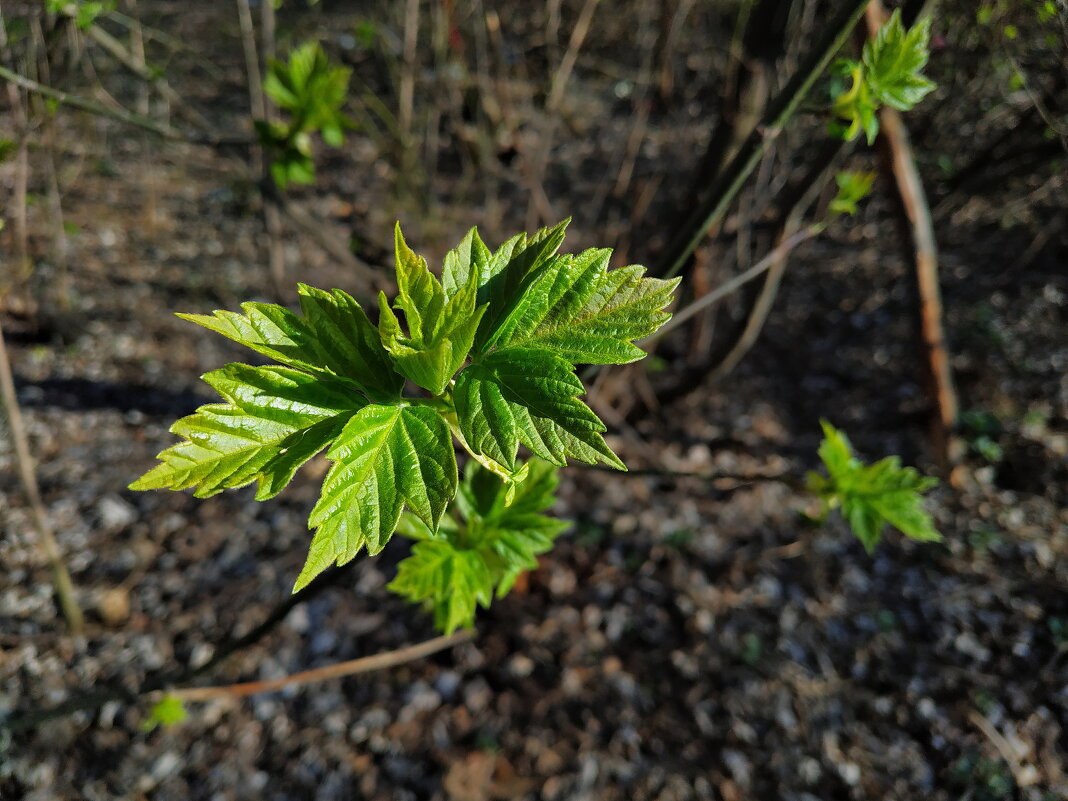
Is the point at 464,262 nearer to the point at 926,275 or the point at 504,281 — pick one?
the point at 504,281

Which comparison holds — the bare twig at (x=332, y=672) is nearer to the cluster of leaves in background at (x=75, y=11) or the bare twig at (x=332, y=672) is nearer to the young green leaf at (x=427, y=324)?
the young green leaf at (x=427, y=324)

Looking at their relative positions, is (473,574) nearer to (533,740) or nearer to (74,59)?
(533,740)

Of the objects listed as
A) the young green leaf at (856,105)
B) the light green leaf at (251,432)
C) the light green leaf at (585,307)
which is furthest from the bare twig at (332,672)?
the young green leaf at (856,105)

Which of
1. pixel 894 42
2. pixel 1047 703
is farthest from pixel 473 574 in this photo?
pixel 1047 703

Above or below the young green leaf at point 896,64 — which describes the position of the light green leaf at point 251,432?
below

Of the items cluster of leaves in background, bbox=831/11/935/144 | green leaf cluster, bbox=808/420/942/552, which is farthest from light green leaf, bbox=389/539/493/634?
cluster of leaves in background, bbox=831/11/935/144

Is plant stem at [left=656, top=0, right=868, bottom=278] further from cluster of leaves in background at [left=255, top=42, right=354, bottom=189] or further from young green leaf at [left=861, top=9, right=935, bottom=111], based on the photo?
cluster of leaves in background at [left=255, top=42, right=354, bottom=189]
